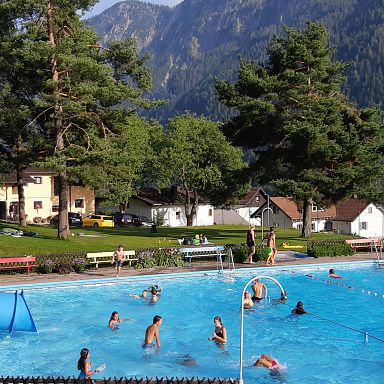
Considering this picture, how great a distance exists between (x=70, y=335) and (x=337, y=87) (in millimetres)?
32583

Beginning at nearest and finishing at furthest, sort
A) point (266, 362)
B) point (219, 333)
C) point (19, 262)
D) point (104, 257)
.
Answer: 1. point (266, 362)
2. point (219, 333)
3. point (19, 262)
4. point (104, 257)

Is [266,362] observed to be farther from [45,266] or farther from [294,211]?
[294,211]

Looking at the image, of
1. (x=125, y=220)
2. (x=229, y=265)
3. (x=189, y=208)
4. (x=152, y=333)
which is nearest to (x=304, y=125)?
(x=229, y=265)

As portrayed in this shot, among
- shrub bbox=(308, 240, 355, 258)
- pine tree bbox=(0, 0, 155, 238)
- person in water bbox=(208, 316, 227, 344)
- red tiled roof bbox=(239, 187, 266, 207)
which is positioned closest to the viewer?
Result: person in water bbox=(208, 316, 227, 344)

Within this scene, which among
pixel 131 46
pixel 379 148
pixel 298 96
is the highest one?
pixel 131 46

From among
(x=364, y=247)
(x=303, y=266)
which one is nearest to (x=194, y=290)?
(x=303, y=266)

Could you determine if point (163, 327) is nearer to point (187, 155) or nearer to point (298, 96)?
point (298, 96)

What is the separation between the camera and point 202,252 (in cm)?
3341

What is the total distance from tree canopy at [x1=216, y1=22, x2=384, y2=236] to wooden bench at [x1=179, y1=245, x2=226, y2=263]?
9.74 meters

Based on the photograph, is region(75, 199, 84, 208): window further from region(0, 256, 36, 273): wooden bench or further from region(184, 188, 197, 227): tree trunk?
region(0, 256, 36, 273): wooden bench

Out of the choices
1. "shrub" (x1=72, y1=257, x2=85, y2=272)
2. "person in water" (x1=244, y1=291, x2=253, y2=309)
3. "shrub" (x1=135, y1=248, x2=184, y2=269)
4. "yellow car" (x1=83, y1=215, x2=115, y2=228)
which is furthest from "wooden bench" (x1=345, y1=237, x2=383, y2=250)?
"yellow car" (x1=83, y1=215, x2=115, y2=228)

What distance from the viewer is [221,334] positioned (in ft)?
60.3

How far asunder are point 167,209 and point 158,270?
48453 mm

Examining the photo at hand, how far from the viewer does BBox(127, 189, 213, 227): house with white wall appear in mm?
77562
